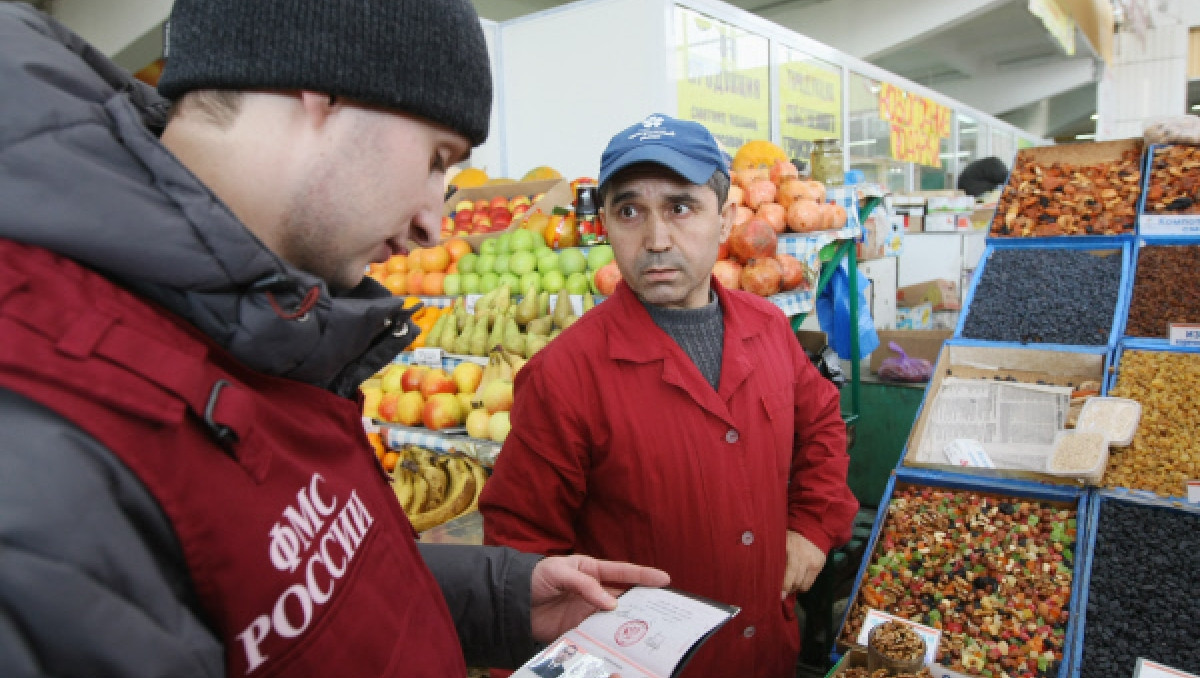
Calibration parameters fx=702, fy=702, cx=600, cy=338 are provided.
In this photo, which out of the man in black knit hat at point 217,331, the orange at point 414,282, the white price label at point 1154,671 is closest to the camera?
the man in black knit hat at point 217,331

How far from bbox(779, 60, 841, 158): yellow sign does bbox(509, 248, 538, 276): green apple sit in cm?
413

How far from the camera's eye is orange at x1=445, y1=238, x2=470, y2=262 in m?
4.83

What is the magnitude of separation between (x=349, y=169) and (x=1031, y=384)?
2.94 m

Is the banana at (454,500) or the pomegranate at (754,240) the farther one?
the pomegranate at (754,240)

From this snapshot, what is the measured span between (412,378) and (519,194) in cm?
243

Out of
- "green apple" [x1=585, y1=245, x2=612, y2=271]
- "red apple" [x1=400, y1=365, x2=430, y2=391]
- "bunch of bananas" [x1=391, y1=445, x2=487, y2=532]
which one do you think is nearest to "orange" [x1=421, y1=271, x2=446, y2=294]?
"red apple" [x1=400, y1=365, x2=430, y2=391]

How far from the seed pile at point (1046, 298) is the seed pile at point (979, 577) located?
93 centimetres

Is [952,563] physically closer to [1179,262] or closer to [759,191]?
[1179,262]

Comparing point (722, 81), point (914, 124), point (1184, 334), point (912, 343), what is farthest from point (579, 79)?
point (914, 124)

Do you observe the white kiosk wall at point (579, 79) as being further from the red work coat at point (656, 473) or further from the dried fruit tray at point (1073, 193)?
the red work coat at point (656, 473)

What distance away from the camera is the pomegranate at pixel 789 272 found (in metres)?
3.55

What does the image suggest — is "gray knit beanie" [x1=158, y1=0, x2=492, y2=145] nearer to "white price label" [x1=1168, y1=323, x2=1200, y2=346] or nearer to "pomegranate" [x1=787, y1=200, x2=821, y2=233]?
"white price label" [x1=1168, y1=323, x2=1200, y2=346]

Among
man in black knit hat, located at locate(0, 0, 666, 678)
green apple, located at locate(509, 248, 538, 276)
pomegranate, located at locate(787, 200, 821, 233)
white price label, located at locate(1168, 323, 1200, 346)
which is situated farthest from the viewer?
green apple, located at locate(509, 248, 538, 276)

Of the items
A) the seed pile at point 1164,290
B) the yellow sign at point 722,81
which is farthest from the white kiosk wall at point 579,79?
the seed pile at point 1164,290
